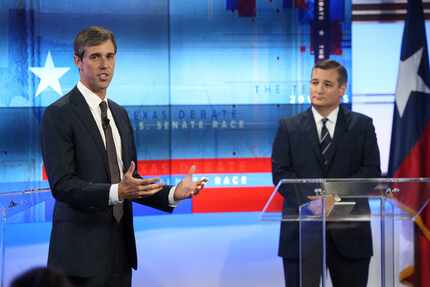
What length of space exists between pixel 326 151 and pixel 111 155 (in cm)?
134

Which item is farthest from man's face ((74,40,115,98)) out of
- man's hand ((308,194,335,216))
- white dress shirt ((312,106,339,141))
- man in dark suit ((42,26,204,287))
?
white dress shirt ((312,106,339,141))

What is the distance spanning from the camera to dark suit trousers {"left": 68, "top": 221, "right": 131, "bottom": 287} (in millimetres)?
3029

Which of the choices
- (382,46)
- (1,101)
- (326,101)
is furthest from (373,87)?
(1,101)

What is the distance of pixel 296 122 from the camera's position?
404cm

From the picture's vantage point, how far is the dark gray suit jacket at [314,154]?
12.9 feet

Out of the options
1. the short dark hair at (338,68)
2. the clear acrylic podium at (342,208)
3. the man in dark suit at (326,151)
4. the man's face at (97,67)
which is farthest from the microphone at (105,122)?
the short dark hair at (338,68)

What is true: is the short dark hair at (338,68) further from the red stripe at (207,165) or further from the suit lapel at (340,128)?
the red stripe at (207,165)

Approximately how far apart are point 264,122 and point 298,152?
1.21 m

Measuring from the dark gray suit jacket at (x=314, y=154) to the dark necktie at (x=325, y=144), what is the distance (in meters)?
0.02

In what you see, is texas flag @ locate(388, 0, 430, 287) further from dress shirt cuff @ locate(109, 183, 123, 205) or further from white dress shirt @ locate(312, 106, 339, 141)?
dress shirt cuff @ locate(109, 183, 123, 205)

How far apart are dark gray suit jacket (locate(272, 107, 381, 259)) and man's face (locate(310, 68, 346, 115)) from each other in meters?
0.07

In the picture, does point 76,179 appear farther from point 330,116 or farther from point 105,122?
point 330,116

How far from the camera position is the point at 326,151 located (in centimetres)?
396

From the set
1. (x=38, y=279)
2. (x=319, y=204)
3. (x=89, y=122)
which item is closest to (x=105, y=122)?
(x=89, y=122)
